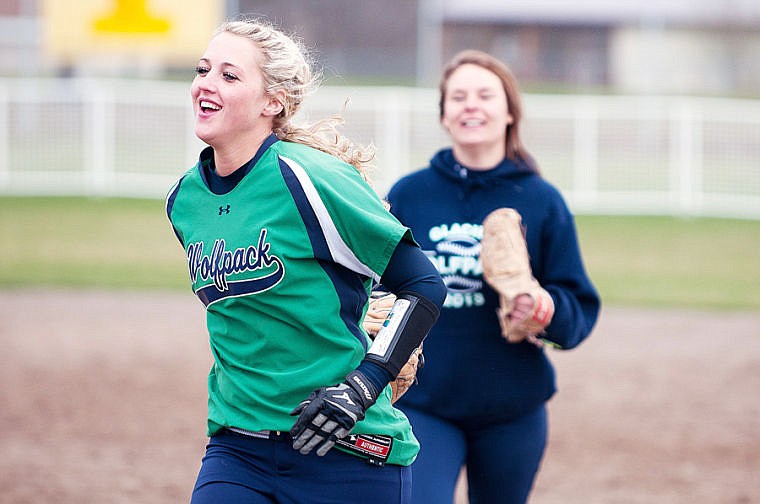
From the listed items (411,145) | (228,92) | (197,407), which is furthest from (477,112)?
(411,145)

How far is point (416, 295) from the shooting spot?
105 inches

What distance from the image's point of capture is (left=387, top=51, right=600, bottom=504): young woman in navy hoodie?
3826 millimetres

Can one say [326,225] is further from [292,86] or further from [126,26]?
[126,26]

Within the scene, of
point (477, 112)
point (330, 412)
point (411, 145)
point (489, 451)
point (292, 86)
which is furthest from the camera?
point (411, 145)

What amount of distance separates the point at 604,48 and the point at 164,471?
30947 mm

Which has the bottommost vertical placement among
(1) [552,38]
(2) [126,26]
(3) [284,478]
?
(3) [284,478]

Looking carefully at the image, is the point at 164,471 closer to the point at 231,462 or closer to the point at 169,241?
the point at 231,462

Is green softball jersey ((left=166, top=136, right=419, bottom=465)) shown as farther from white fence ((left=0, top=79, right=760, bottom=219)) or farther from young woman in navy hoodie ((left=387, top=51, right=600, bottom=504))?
white fence ((left=0, top=79, right=760, bottom=219))

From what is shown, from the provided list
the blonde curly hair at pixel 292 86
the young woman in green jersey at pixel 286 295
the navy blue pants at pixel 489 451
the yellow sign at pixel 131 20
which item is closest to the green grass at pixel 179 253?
the yellow sign at pixel 131 20

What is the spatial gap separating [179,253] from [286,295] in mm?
11291

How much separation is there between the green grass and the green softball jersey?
863 cm

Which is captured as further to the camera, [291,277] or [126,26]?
[126,26]

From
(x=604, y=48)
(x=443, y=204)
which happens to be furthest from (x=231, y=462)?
(x=604, y=48)

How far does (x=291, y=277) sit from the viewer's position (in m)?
2.64
